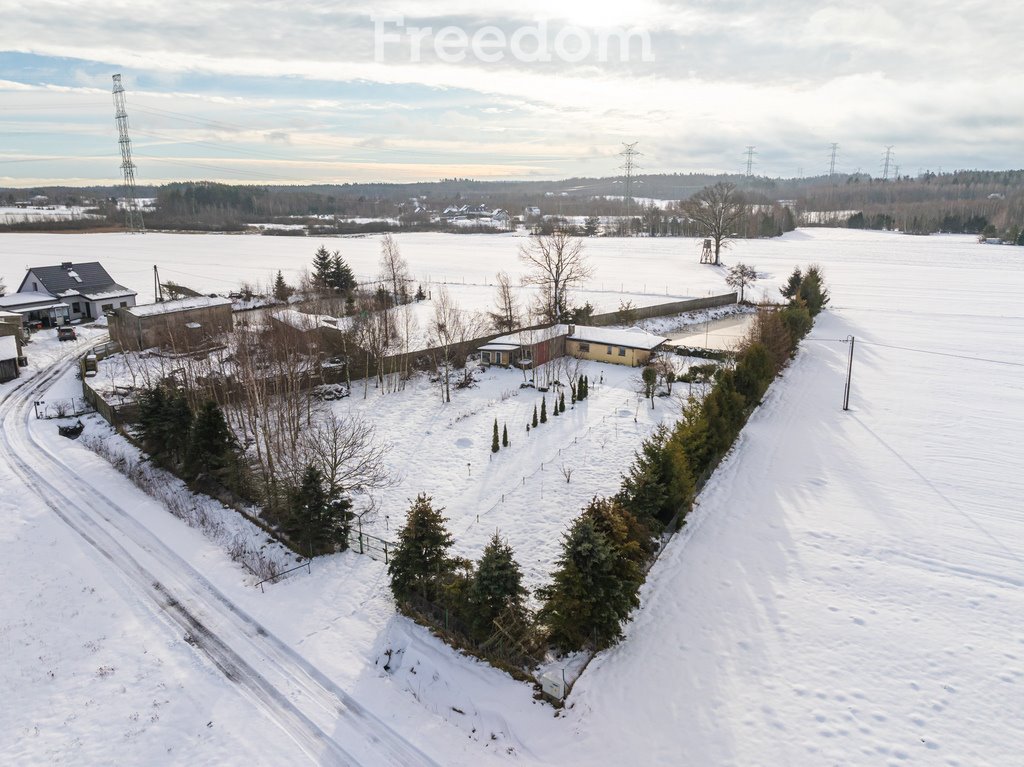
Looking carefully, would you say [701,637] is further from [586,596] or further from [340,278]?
[340,278]

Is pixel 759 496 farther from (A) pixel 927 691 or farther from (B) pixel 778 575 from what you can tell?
(A) pixel 927 691

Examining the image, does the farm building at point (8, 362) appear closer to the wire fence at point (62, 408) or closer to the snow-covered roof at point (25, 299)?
the wire fence at point (62, 408)

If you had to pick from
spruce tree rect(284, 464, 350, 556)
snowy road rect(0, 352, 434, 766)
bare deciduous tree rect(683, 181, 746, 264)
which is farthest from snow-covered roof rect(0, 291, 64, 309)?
bare deciduous tree rect(683, 181, 746, 264)

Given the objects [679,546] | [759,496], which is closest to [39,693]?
[679,546]

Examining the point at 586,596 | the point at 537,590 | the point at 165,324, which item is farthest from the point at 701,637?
the point at 165,324

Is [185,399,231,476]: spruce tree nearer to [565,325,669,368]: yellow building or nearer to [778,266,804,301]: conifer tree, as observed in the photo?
[565,325,669,368]: yellow building
